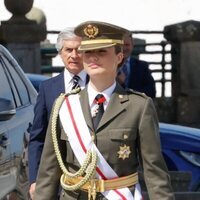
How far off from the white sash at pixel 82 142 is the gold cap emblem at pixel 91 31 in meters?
0.30

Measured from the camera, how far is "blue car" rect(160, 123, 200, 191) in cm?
832

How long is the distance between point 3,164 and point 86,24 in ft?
5.50

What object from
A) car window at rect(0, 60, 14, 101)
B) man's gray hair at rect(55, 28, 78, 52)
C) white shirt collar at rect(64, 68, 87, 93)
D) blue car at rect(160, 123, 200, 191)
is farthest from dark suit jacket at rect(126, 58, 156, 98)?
man's gray hair at rect(55, 28, 78, 52)

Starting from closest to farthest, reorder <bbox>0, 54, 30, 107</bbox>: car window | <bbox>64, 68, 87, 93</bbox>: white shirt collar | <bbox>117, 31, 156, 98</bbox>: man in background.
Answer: <bbox>64, 68, 87, 93</bbox>: white shirt collar, <bbox>0, 54, 30, 107</bbox>: car window, <bbox>117, 31, 156, 98</bbox>: man in background

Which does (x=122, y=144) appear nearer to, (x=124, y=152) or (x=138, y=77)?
(x=124, y=152)

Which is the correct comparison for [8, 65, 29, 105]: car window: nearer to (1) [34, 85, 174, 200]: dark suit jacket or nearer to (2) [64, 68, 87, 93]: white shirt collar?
(2) [64, 68, 87, 93]: white shirt collar

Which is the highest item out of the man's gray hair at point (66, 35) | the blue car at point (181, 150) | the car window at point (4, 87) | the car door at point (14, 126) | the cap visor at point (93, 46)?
the cap visor at point (93, 46)

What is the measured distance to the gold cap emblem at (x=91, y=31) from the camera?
520cm

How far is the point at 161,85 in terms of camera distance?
15914mm

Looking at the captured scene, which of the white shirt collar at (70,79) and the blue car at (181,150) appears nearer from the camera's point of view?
the white shirt collar at (70,79)

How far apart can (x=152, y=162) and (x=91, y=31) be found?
682mm

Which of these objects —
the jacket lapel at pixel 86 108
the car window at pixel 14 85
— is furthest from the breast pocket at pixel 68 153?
the car window at pixel 14 85

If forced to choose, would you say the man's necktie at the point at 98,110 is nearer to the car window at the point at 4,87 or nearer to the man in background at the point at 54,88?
the man in background at the point at 54,88

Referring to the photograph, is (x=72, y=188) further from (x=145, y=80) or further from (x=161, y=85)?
(x=161, y=85)
